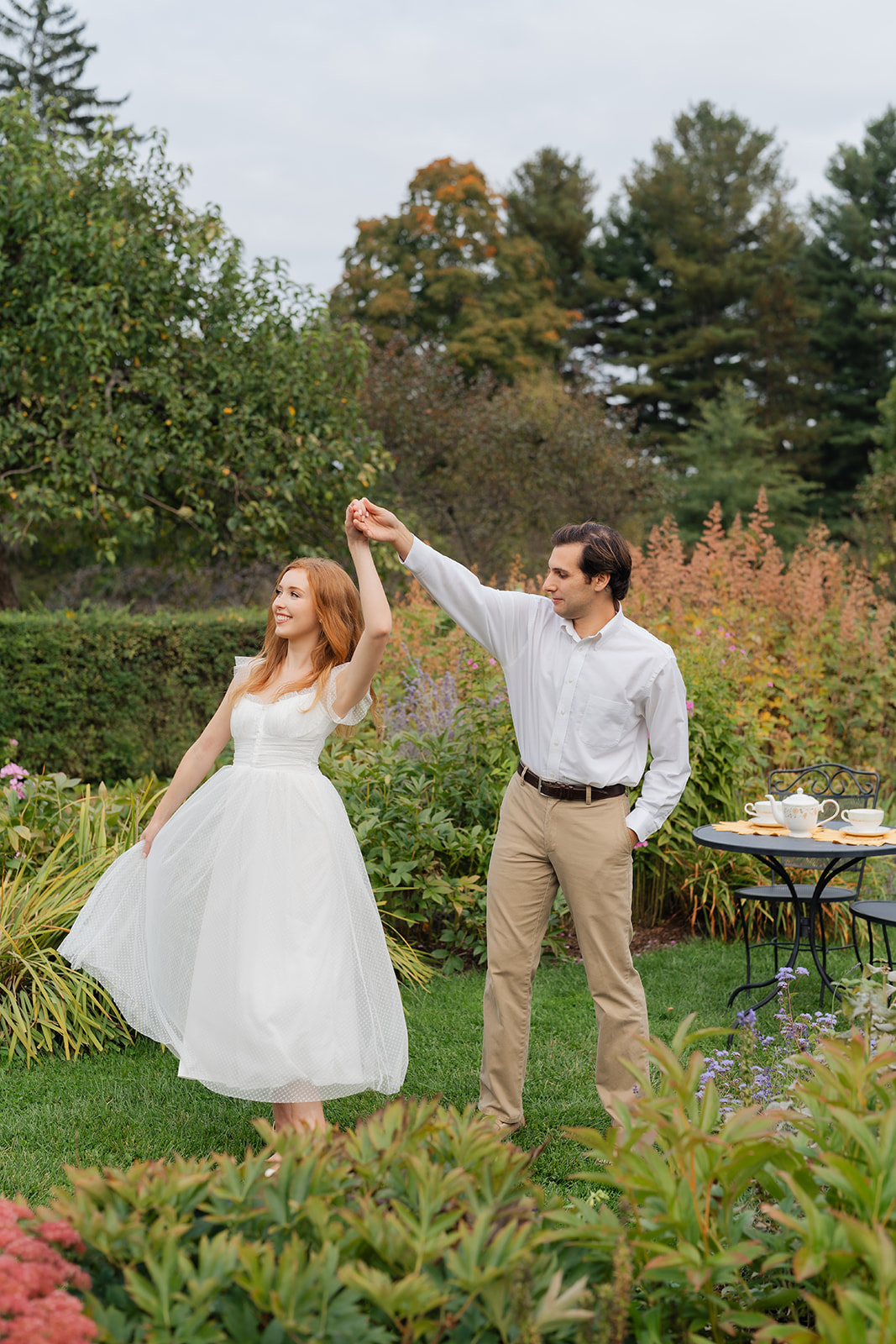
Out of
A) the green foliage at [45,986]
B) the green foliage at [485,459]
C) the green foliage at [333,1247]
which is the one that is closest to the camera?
the green foliage at [333,1247]

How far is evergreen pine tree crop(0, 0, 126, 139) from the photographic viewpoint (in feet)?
80.4

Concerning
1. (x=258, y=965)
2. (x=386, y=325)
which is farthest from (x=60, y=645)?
(x=386, y=325)

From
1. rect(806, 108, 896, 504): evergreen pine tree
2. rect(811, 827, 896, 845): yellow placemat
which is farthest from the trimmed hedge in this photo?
rect(806, 108, 896, 504): evergreen pine tree

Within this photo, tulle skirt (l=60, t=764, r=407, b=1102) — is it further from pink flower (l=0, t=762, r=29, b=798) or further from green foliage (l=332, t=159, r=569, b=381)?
green foliage (l=332, t=159, r=569, b=381)

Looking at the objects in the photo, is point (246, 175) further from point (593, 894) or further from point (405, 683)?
point (593, 894)

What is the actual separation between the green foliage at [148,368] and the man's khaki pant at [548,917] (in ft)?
20.5

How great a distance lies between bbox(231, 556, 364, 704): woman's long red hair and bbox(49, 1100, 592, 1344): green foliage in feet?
5.21

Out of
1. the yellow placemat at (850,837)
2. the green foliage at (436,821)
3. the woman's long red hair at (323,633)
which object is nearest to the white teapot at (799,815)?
the yellow placemat at (850,837)

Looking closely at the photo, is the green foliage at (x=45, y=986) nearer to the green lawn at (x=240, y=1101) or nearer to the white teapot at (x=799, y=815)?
the green lawn at (x=240, y=1101)

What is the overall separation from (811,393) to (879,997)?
2570cm

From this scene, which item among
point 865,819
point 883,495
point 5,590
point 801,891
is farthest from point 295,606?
point 883,495

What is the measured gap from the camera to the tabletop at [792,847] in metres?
4.13

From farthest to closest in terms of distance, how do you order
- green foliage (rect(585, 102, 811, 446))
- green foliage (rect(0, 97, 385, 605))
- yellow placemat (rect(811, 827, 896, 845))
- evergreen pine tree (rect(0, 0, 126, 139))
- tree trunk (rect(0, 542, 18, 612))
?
green foliage (rect(585, 102, 811, 446)) → evergreen pine tree (rect(0, 0, 126, 139)) → tree trunk (rect(0, 542, 18, 612)) → green foliage (rect(0, 97, 385, 605)) → yellow placemat (rect(811, 827, 896, 845))

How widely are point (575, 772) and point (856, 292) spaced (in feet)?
88.3
